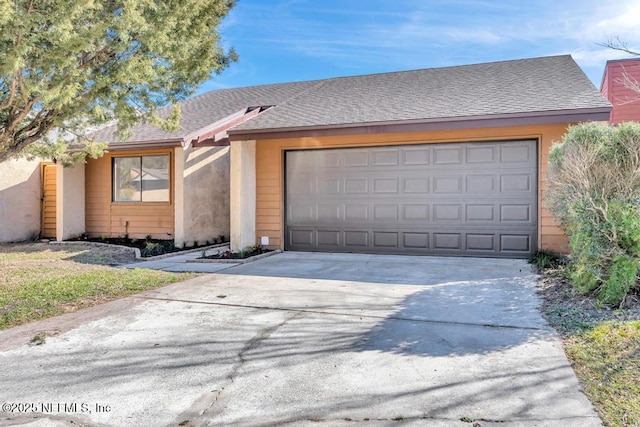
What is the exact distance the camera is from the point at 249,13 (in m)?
13.1

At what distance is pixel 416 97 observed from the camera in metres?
9.76

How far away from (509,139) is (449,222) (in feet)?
6.63

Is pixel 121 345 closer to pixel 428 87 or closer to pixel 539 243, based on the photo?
pixel 539 243

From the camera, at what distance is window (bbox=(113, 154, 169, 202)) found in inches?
456

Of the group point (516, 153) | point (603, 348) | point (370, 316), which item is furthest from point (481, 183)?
point (603, 348)

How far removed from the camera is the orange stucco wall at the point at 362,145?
8.13 metres

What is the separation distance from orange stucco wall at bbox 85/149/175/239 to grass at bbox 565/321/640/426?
1001cm

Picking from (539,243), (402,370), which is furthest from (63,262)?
(539,243)

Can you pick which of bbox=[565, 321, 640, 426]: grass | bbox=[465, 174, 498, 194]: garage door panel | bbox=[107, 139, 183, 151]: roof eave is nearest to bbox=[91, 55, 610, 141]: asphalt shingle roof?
bbox=[107, 139, 183, 151]: roof eave

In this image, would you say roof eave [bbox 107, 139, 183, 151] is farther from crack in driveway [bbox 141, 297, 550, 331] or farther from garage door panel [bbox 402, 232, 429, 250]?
garage door panel [bbox 402, 232, 429, 250]

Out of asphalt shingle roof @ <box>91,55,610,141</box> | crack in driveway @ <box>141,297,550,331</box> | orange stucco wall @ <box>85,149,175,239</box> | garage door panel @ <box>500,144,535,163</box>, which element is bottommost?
crack in driveway @ <box>141,297,550,331</box>

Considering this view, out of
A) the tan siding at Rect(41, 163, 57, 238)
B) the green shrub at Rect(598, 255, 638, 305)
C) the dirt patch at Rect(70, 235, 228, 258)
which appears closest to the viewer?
the green shrub at Rect(598, 255, 638, 305)

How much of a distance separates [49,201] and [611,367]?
1441 centimetres

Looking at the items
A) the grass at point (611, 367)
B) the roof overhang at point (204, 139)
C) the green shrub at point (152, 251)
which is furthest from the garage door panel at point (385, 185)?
the grass at point (611, 367)
